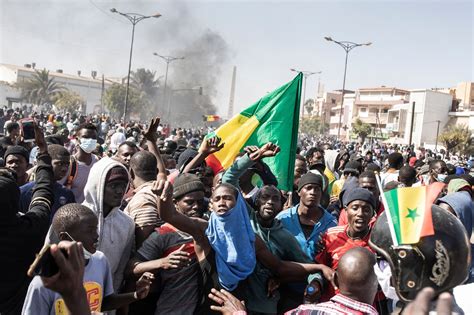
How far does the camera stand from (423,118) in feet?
202

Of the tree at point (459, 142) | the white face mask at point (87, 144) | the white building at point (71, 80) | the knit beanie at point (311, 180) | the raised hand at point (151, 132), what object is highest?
the white building at point (71, 80)

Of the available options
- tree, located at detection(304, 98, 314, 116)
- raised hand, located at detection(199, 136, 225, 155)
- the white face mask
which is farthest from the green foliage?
raised hand, located at detection(199, 136, 225, 155)

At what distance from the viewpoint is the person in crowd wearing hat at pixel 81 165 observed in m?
5.46

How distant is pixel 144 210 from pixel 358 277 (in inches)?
71.8

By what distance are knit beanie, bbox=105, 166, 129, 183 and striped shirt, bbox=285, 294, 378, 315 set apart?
162 centimetres

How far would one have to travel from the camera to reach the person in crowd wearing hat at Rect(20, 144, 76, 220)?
13.6 feet

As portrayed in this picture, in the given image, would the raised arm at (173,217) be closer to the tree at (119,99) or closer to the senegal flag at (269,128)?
the senegal flag at (269,128)

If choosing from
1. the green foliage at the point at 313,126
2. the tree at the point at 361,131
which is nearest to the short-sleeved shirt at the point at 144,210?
the tree at the point at 361,131

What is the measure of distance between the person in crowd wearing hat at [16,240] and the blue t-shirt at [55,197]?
80cm

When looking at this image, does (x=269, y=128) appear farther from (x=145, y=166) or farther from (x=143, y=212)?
(x=143, y=212)

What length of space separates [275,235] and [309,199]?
915 mm

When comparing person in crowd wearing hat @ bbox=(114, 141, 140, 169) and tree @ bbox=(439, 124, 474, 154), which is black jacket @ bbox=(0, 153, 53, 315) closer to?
person in crowd wearing hat @ bbox=(114, 141, 140, 169)

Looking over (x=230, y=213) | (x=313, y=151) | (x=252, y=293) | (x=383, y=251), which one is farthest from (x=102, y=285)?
(x=313, y=151)

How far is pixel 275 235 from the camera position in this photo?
154 inches
